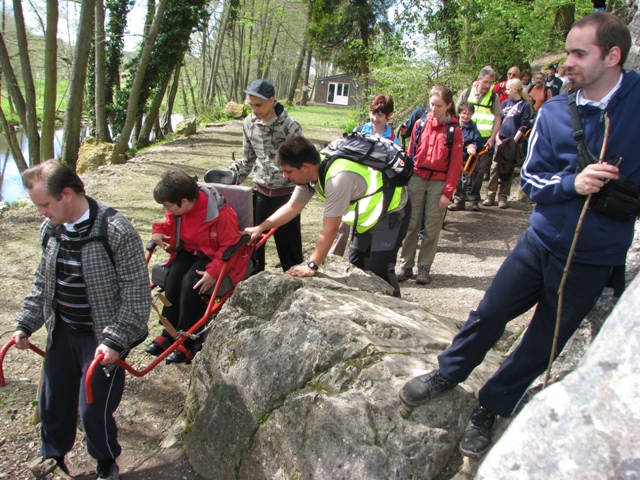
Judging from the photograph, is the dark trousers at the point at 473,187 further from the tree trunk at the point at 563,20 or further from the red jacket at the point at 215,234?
the tree trunk at the point at 563,20

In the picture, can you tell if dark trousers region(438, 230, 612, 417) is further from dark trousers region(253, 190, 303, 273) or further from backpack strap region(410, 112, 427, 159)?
backpack strap region(410, 112, 427, 159)

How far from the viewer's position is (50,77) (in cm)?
927

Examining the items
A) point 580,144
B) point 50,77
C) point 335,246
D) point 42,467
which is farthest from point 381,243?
point 50,77

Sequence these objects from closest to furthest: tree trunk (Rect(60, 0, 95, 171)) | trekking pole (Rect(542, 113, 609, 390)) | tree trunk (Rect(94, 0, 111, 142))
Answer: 1. trekking pole (Rect(542, 113, 609, 390))
2. tree trunk (Rect(60, 0, 95, 171))
3. tree trunk (Rect(94, 0, 111, 142))

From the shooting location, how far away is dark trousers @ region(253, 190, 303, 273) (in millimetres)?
5152

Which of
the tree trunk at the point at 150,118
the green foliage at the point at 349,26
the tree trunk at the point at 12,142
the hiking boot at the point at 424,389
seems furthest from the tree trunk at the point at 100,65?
the hiking boot at the point at 424,389

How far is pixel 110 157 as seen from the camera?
14.6 meters

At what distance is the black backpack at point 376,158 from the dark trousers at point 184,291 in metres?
1.24

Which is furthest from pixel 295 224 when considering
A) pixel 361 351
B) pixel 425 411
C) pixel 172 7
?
pixel 172 7

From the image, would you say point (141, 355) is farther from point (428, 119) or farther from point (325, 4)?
point (325, 4)

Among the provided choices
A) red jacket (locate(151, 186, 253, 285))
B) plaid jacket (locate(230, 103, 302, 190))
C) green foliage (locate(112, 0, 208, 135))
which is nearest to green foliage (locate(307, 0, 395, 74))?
green foliage (locate(112, 0, 208, 135))

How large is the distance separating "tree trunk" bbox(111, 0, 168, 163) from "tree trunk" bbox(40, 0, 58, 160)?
4.22 metres

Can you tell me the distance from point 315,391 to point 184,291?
1.73m

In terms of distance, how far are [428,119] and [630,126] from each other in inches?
148
